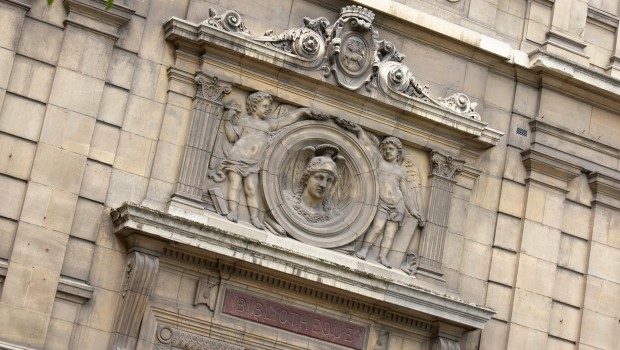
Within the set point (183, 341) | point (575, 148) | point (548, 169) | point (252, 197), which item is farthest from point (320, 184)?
point (575, 148)

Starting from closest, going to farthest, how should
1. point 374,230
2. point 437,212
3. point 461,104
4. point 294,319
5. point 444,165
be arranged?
point 294,319, point 374,230, point 437,212, point 444,165, point 461,104

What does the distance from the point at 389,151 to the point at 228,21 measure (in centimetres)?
305

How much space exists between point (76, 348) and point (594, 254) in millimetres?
8384

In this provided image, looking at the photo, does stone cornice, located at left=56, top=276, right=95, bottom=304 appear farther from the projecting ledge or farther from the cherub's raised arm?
the cherub's raised arm

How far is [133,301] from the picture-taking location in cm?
1783

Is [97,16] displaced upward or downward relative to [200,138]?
upward

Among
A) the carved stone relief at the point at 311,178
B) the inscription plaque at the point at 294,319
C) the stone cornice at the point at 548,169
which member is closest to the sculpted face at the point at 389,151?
the carved stone relief at the point at 311,178

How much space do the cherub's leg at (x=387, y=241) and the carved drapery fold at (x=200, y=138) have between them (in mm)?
2835

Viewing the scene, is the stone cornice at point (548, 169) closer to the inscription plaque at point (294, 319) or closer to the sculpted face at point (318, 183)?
the sculpted face at point (318, 183)

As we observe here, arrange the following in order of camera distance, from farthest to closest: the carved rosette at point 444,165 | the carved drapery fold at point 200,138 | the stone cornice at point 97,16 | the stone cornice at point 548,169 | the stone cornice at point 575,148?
the stone cornice at point 575,148, the stone cornice at point 548,169, the carved rosette at point 444,165, the carved drapery fold at point 200,138, the stone cornice at point 97,16

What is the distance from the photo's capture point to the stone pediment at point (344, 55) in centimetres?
1889

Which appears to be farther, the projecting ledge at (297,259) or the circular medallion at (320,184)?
the circular medallion at (320,184)

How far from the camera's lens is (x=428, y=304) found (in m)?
19.4

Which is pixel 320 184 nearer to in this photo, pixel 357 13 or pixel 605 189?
pixel 357 13
